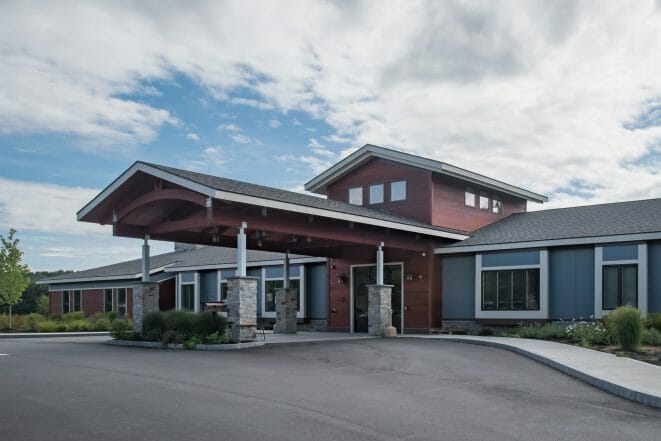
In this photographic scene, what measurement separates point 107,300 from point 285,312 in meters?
16.1

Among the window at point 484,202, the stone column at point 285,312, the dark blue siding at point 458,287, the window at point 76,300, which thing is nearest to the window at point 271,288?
the stone column at point 285,312

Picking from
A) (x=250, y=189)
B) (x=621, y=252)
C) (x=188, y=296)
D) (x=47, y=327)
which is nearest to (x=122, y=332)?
(x=250, y=189)

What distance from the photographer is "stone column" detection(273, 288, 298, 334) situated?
24.0 meters

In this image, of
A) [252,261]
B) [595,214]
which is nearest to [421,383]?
[595,214]

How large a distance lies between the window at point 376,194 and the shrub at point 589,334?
923 centimetres

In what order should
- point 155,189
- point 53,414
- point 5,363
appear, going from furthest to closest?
point 155,189
point 5,363
point 53,414

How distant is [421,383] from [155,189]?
33.6 feet

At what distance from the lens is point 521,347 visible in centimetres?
1548

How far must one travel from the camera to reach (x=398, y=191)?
25.3 m

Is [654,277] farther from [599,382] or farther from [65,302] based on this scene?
[65,302]

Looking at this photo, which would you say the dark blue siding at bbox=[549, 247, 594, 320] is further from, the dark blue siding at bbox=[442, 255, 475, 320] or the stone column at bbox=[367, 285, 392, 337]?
the stone column at bbox=[367, 285, 392, 337]

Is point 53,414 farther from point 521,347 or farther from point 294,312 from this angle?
point 294,312

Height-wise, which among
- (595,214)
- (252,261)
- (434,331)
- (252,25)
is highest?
(252,25)

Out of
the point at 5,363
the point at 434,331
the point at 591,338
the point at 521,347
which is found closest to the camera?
the point at 5,363
